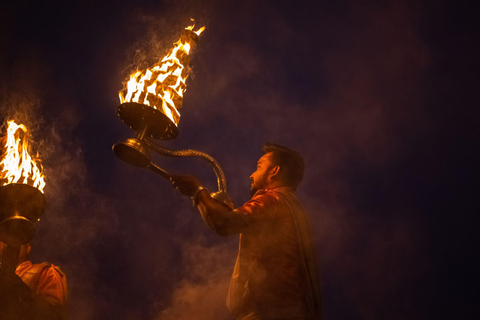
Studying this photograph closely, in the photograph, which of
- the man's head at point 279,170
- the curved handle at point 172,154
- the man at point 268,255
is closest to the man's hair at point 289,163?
the man's head at point 279,170

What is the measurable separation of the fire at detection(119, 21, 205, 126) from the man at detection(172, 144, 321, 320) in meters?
0.56

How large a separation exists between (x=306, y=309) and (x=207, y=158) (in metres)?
1.39

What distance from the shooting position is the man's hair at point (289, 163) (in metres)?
4.12

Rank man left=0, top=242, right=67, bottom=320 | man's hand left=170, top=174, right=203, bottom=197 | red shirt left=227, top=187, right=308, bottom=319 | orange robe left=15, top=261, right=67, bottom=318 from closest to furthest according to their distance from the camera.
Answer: red shirt left=227, top=187, right=308, bottom=319, man left=0, top=242, right=67, bottom=320, man's hand left=170, top=174, right=203, bottom=197, orange robe left=15, top=261, right=67, bottom=318

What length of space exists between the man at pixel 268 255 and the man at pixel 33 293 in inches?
52.5

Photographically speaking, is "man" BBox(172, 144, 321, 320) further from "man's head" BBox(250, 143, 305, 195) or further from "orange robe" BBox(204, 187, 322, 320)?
"man's head" BBox(250, 143, 305, 195)

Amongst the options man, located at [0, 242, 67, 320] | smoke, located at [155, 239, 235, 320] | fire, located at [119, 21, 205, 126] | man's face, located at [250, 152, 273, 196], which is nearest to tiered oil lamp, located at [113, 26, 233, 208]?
fire, located at [119, 21, 205, 126]

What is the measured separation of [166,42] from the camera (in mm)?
7426

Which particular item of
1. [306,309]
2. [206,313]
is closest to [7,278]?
[306,309]

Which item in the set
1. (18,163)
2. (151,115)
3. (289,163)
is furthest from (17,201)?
(289,163)

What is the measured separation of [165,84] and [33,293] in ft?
6.32

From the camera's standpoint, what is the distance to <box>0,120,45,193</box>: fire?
12.6ft

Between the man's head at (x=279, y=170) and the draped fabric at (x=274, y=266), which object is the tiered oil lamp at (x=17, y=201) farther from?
the man's head at (x=279, y=170)

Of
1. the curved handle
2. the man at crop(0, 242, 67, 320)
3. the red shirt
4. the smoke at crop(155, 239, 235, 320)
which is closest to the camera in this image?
the red shirt
